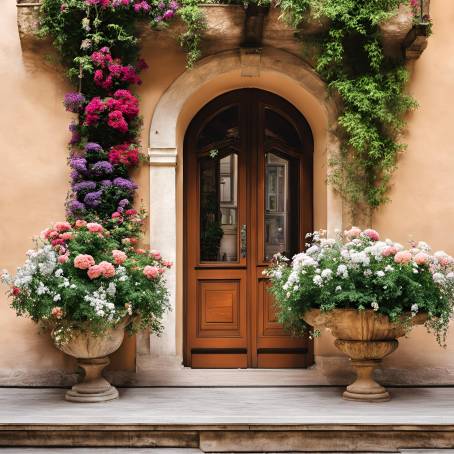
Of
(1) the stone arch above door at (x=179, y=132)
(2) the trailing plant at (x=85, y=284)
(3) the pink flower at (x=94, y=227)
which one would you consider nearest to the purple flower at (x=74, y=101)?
(1) the stone arch above door at (x=179, y=132)

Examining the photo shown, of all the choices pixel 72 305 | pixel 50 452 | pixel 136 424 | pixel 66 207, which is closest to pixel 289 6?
pixel 66 207

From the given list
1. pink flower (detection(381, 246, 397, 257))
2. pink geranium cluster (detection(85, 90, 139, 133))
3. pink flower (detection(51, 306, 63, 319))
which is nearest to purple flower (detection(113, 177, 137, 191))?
pink geranium cluster (detection(85, 90, 139, 133))

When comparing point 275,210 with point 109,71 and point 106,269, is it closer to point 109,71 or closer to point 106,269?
point 109,71

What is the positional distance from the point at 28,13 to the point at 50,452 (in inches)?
158

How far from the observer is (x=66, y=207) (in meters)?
7.20

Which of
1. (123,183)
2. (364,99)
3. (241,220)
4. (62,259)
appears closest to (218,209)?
(241,220)

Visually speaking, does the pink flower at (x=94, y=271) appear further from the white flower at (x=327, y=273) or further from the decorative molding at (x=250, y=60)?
the decorative molding at (x=250, y=60)

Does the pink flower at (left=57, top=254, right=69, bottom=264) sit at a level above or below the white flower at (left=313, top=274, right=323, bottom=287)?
above

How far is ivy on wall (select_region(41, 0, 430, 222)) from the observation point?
6988 mm

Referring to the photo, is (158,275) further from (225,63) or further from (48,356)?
(225,63)

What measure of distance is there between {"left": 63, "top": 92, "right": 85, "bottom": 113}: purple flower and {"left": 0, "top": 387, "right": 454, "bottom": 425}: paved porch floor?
105 inches

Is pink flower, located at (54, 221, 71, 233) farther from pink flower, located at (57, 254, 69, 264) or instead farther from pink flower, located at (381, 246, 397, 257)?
pink flower, located at (381, 246, 397, 257)

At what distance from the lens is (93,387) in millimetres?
6512

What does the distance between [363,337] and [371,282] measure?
0.49m
